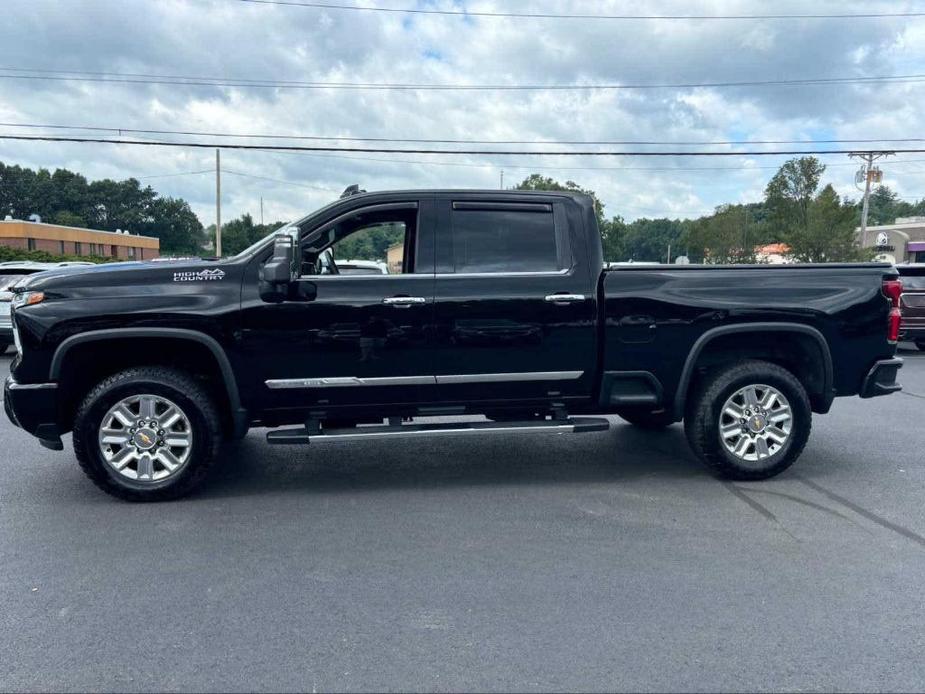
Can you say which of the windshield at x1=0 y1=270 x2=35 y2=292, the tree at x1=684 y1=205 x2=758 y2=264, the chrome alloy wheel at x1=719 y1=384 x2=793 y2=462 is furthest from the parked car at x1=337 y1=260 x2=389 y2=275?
the tree at x1=684 y1=205 x2=758 y2=264

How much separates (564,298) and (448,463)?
178 cm

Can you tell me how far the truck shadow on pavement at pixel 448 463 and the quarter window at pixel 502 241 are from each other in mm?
1644

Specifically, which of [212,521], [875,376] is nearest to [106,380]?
[212,521]

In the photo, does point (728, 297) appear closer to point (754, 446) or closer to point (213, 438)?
point (754, 446)

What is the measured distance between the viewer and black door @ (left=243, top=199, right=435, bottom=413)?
5.09 m

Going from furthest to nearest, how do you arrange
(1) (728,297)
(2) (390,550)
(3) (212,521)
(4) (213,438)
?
(1) (728,297) → (4) (213,438) → (3) (212,521) → (2) (390,550)

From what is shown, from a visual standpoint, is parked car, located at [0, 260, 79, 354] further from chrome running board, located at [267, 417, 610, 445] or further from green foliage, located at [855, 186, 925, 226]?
green foliage, located at [855, 186, 925, 226]

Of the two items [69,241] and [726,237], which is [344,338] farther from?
[69,241]

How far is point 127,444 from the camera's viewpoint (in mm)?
5059

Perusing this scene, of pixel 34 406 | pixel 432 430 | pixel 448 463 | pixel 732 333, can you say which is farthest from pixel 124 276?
pixel 732 333

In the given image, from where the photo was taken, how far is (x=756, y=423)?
5617 mm

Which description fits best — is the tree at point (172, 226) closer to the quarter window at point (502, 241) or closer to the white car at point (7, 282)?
the white car at point (7, 282)

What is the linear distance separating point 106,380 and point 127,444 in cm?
46

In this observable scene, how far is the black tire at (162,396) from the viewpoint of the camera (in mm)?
4973
